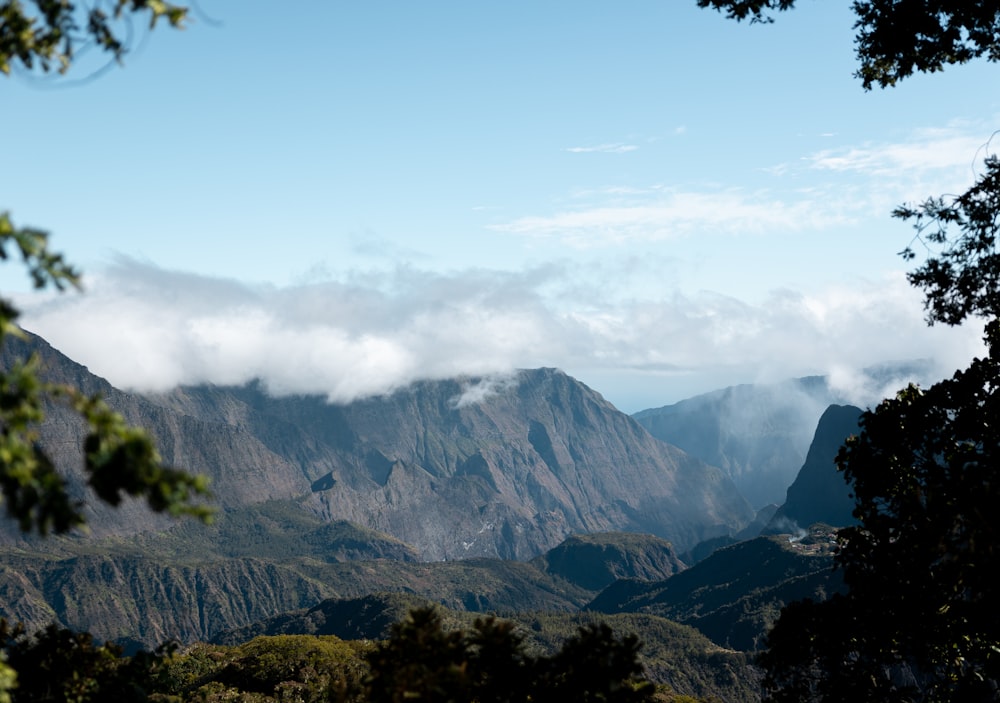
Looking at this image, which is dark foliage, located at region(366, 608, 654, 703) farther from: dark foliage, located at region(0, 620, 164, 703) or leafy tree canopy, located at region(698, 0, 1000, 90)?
leafy tree canopy, located at region(698, 0, 1000, 90)

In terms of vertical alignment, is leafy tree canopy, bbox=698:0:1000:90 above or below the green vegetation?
above

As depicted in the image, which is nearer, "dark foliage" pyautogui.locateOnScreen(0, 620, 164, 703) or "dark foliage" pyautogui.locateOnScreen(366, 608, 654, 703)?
"dark foliage" pyautogui.locateOnScreen(366, 608, 654, 703)

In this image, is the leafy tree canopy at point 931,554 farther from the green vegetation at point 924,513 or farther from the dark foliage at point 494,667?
the dark foliage at point 494,667

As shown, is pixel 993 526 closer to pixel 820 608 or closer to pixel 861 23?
pixel 820 608

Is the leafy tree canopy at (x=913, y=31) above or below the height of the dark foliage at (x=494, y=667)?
above

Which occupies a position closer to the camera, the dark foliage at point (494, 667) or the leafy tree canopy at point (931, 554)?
the dark foliage at point (494, 667)

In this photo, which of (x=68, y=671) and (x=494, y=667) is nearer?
(x=494, y=667)

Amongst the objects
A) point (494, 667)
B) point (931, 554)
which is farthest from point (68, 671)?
point (931, 554)

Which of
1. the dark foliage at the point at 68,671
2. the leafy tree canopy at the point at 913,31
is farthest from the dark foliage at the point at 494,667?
the leafy tree canopy at the point at 913,31

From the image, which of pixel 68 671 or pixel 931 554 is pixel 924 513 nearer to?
pixel 931 554

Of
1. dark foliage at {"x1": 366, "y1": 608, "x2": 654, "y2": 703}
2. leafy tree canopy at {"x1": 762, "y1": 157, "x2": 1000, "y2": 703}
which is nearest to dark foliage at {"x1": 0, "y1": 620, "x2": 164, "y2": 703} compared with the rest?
dark foliage at {"x1": 366, "y1": 608, "x2": 654, "y2": 703}

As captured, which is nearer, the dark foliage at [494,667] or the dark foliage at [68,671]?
the dark foliage at [494,667]

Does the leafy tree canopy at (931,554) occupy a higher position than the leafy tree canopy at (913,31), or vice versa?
the leafy tree canopy at (913,31)

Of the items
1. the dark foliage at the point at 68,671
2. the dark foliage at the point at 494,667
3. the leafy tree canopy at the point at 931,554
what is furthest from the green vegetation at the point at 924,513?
the dark foliage at the point at 68,671
